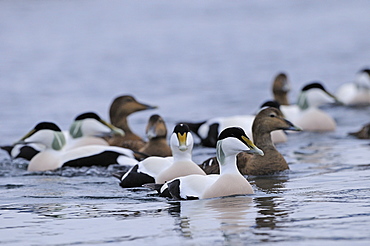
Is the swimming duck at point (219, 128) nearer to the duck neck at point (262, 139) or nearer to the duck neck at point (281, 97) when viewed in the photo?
the duck neck at point (262, 139)

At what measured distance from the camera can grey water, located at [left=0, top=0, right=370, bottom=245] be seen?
20.3 feet

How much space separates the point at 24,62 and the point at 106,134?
546 inches

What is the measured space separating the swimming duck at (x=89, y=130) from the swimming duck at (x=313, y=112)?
10.6 feet

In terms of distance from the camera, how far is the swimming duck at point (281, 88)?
47.0 feet

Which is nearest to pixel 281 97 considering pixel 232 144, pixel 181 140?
pixel 181 140

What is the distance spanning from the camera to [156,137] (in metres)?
10.0

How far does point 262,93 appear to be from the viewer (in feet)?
59.5

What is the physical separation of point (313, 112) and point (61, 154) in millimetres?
4668

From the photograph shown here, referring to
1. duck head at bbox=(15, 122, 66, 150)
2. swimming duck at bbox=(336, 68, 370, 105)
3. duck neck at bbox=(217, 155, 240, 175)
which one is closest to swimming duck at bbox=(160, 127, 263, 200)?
duck neck at bbox=(217, 155, 240, 175)

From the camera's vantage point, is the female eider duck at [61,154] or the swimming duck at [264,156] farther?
the female eider duck at [61,154]

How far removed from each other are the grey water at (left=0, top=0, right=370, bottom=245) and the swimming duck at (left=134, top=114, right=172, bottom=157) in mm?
630

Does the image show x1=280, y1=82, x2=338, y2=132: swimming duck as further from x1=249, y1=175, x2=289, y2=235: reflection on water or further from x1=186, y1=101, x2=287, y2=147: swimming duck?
x1=249, y1=175, x2=289, y2=235: reflection on water

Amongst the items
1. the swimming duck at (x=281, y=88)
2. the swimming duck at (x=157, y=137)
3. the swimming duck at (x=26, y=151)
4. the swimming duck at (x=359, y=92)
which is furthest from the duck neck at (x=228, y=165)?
the swimming duck at (x=359, y=92)

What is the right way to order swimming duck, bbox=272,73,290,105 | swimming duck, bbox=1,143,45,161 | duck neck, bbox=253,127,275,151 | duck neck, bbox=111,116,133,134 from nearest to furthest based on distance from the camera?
1. duck neck, bbox=253,127,275,151
2. swimming duck, bbox=1,143,45,161
3. duck neck, bbox=111,116,133,134
4. swimming duck, bbox=272,73,290,105
